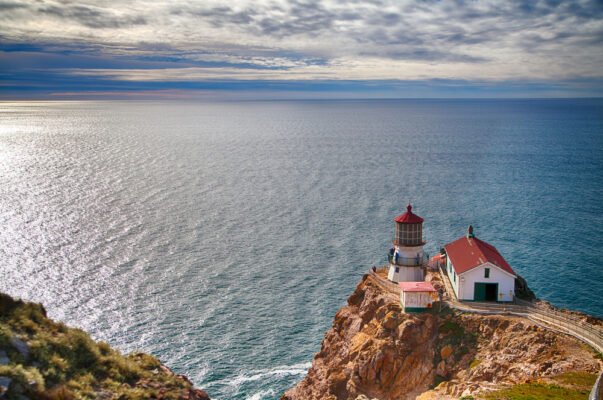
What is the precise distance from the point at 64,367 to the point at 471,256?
28.8 m

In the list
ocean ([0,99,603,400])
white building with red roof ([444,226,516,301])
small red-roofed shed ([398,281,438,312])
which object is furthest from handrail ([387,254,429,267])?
ocean ([0,99,603,400])

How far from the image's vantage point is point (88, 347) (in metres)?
15.9

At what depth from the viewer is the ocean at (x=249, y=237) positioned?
4178cm

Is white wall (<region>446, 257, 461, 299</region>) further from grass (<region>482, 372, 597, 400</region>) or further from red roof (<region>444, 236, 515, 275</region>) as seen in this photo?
grass (<region>482, 372, 597, 400</region>)

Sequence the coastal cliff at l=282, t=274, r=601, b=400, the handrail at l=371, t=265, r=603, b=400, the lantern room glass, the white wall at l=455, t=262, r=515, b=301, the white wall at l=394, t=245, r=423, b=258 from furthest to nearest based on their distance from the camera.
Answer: the white wall at l=394, t=245, r=423, b=258, the lantern room glass, the white wall at l=455, t=262, r=515, b=301, the handrail at l=371, t=265, r=603, b=400, the coastal cliff at l=282, t=274, r=601, b=400

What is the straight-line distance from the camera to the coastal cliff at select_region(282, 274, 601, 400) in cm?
2347

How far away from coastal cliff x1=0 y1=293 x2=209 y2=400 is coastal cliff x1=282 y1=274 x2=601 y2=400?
15.7 m

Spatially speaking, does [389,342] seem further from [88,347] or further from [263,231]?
[263,231]

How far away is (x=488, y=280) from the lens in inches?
1271

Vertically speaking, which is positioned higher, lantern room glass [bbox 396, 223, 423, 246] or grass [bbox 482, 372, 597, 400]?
lantern room glass [bbox 396, 223, 423, 246]

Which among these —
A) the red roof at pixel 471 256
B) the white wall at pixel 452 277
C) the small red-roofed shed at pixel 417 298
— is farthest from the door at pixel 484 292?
the small red-roofed shed at pixel 417 298

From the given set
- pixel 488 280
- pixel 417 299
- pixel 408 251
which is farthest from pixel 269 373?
pixel 488 280

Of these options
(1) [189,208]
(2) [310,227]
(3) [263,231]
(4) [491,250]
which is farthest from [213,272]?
(4) [491,250]

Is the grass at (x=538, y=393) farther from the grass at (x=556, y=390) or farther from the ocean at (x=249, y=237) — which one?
the ocean at (x=249, y=237)
